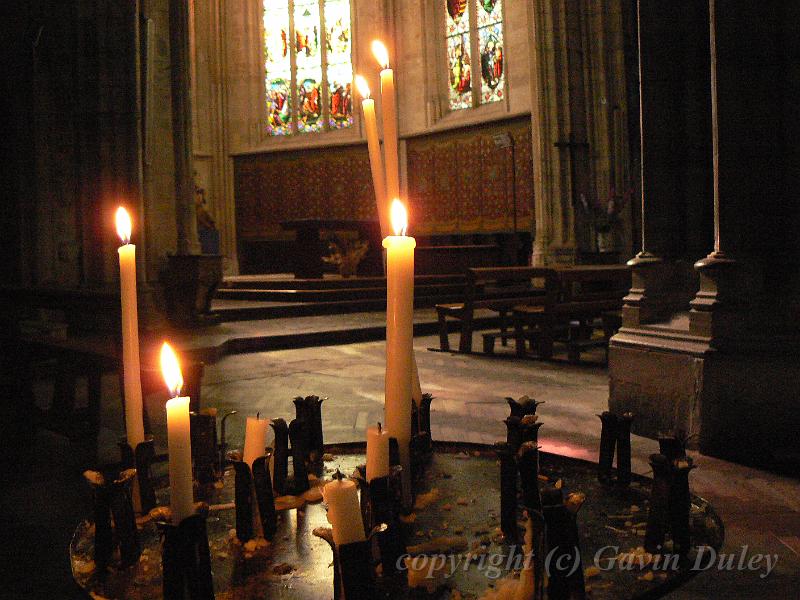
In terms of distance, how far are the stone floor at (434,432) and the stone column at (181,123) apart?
2.13 meters

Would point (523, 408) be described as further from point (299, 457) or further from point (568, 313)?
point (568, 313)

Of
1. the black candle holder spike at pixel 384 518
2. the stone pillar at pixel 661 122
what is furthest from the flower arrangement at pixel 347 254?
the black candle holder spike at pixel 384 518

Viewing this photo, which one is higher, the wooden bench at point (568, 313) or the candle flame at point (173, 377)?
the candle flame at point (173, 377)

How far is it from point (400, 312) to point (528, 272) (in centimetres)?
576

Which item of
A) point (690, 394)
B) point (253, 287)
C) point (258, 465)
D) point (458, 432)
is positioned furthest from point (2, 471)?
point (253, 287)

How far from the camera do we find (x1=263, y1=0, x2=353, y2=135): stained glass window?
57.7ft

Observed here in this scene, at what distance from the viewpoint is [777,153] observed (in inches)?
120

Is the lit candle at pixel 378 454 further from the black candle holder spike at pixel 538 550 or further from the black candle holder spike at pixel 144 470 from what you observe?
the black candle holder spike at pixel 144 470

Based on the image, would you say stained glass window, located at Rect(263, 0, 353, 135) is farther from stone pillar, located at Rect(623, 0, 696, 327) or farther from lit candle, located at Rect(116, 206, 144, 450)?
lit candle, located at Rect(116, 206, 144, 450)

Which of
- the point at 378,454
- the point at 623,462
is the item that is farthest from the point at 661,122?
the point at 378,454

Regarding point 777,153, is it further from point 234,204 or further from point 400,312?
point 234,204

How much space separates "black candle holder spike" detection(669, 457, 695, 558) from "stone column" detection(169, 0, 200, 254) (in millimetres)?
7592

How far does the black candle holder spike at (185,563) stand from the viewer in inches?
31.5

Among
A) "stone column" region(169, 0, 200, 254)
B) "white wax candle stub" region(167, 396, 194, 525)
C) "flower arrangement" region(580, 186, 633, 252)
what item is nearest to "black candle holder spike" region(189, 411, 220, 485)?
"white wax candle stub" region(167, 396, 194, 525)
